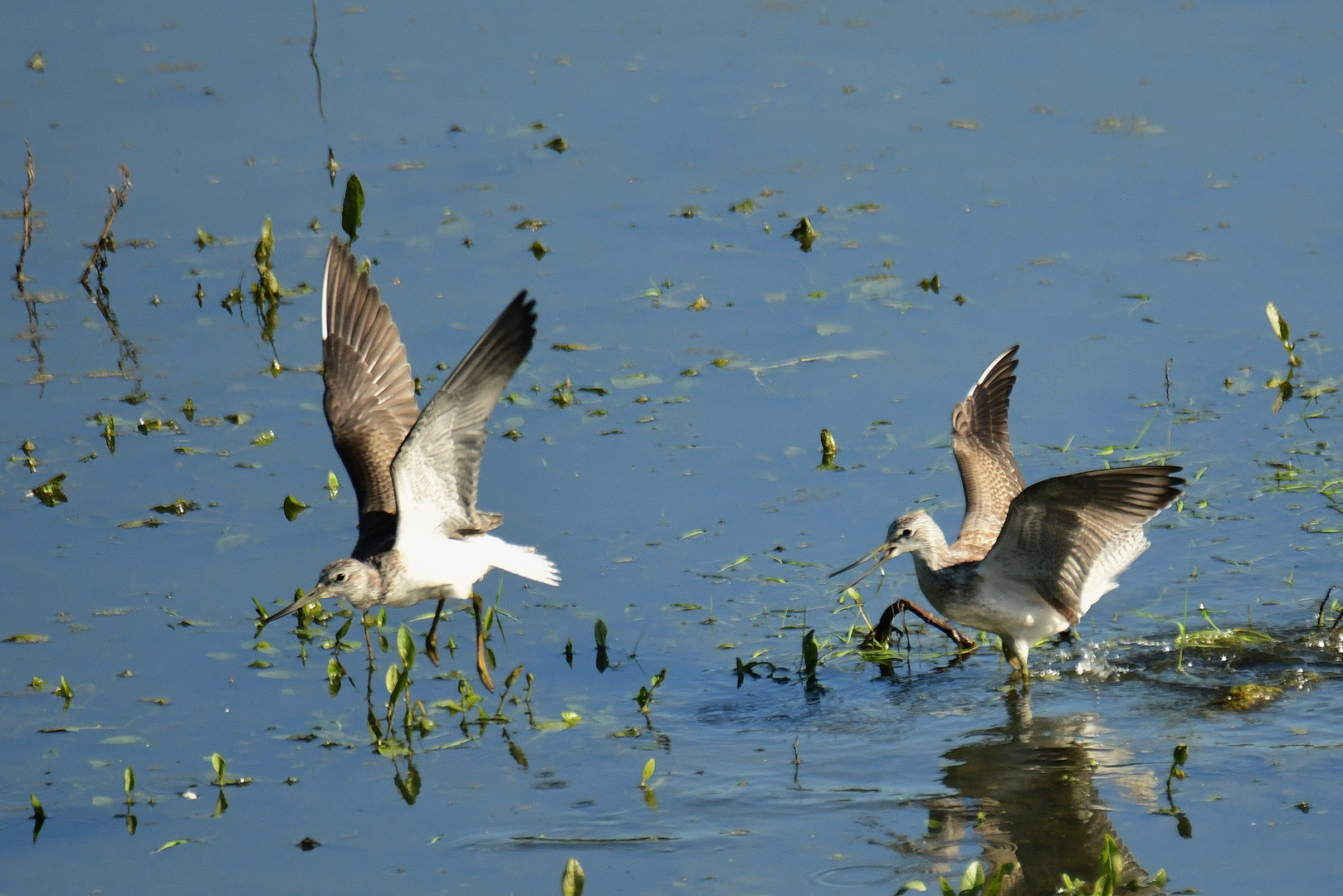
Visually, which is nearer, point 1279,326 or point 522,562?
point 522,562

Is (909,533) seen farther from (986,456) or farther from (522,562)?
(522,562)

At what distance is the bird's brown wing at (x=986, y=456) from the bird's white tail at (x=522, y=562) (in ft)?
6.07

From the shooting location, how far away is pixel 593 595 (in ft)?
24.1

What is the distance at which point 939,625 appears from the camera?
706 cm

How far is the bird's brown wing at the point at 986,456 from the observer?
742 cm

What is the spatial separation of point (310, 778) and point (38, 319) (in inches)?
211

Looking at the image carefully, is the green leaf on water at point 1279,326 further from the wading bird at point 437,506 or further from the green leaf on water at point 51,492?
the green leaf on water at point 51,492

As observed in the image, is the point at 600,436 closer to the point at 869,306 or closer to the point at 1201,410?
the point at 869,306

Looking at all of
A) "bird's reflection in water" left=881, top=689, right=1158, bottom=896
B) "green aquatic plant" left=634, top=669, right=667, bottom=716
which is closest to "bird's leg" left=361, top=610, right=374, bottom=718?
"green aquatic plant" left=634, top=669, right=667, bottom=716

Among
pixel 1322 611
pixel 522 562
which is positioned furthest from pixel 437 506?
pixel 1322 611

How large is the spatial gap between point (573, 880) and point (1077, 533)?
2815mm

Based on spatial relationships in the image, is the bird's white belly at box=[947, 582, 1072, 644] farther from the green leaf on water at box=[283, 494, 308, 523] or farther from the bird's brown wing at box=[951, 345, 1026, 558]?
the green leaf on water at box=[283, 494, 308, 523]

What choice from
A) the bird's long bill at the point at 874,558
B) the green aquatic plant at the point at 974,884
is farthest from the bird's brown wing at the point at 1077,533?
the green aquatic plant at the point at 974,884

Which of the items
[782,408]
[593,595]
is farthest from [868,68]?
[593,595]
